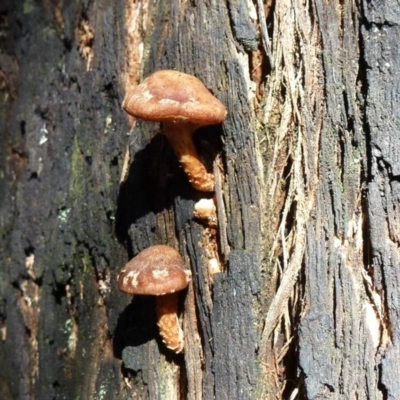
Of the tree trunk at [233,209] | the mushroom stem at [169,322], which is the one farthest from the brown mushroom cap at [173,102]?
the mushroom stem at [169,322]

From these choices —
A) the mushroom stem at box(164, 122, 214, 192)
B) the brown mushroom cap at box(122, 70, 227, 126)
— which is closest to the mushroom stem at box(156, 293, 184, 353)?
the mushroom stem at box(164, 122, 214, 192)

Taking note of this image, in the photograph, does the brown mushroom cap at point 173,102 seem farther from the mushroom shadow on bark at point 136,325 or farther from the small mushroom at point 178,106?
the mushroom shadow on bark at point 136,325

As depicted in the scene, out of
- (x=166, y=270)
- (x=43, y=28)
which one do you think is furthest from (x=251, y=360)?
(x=43, y=28)

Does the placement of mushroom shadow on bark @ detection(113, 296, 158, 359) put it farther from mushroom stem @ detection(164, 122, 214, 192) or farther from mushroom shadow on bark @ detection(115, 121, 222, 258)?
mushroom stem @ detection(164, 122, 214, 192)

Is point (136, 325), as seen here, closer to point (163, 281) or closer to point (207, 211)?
point (163, 281)

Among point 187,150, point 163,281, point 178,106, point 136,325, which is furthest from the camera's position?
point 136,325

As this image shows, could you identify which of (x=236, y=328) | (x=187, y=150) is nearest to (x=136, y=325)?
(x=236, y=328)
